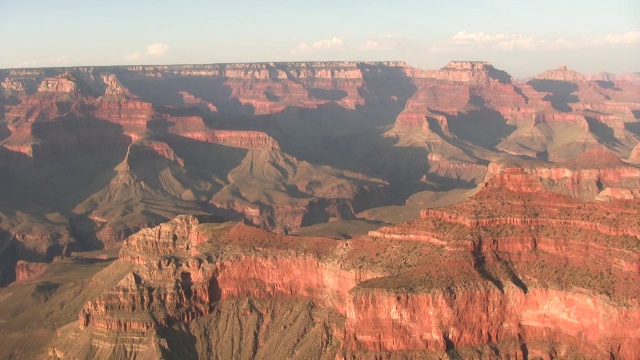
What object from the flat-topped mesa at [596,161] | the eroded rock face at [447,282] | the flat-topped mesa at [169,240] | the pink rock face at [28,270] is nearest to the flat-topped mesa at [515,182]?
the eroded rock face at [447,282]

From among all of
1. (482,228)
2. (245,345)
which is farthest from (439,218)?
(245,345)

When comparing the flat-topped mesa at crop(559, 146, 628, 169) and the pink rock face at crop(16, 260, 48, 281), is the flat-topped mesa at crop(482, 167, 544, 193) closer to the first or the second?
the pink rock face at crop(16, 260, 48, 281)

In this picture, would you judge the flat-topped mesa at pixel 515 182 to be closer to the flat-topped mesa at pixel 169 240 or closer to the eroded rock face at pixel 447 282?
the eroded rock face at pixel 447 282

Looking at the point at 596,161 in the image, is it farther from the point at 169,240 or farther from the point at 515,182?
the point at 169,240

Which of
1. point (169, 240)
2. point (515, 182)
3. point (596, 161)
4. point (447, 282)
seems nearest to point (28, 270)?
point (169, 240)

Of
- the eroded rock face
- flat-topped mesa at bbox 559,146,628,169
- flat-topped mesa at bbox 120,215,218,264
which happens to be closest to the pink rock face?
flat-topped mesa at bbox 120,215,218,264

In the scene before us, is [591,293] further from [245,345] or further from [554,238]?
[245,345]
